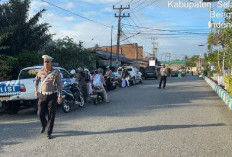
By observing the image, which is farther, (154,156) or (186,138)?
(186,138)

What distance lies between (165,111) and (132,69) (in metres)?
17.1

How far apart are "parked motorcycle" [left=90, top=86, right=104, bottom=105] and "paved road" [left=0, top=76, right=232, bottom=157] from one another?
2.10 meters

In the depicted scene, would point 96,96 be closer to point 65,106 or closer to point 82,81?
point 82,81

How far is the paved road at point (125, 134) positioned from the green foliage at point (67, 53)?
13.1 m

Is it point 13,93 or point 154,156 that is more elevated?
point 13,93

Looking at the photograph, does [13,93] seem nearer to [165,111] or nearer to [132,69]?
[165,111]

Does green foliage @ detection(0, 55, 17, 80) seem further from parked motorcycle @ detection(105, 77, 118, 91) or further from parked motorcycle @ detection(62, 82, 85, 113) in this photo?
parked motorcycle @ detection(105, 77, 118, 91)

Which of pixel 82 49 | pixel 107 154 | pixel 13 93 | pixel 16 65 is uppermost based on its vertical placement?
pixel 82 49

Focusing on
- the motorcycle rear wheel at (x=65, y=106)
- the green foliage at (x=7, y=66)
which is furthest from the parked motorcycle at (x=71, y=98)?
the green foliage at (x=7, y=66)

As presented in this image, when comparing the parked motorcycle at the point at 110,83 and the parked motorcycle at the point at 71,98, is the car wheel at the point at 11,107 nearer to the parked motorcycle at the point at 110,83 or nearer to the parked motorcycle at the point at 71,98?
the parked motorcycle at the point at 71,98

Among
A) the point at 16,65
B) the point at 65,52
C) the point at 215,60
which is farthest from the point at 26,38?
the point at 215,60

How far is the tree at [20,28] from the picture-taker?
15703 mm

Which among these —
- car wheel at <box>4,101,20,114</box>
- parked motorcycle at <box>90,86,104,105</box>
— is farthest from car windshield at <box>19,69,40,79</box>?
parked motorcycle at <box>90,86,104,105</box>

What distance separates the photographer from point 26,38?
17.2 metres
